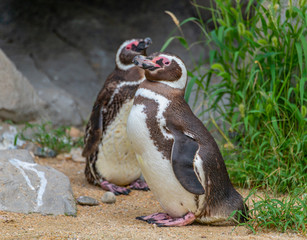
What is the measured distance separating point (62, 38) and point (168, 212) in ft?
17.1

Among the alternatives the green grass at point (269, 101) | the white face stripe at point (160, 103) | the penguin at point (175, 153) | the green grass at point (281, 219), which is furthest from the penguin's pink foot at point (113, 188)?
the green grass at point (281, 219)

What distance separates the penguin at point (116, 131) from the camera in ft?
14.1

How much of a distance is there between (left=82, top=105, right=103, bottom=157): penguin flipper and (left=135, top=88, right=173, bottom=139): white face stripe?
48.0 inches

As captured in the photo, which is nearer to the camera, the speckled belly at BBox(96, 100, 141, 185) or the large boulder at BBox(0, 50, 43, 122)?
the speckled belly at BBox(96, 100, 141, 185)

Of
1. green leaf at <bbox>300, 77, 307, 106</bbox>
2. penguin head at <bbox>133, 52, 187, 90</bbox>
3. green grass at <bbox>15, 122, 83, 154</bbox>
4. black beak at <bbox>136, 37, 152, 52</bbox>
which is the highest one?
penguin head at <bbox>133, 52, 187, 90</bbox>

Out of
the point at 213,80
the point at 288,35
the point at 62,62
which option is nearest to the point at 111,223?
the point at 288,35

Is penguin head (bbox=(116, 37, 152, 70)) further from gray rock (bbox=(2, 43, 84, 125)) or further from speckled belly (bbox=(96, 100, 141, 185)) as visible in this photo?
gray rock (bbox=(2, 43, 84, 125))

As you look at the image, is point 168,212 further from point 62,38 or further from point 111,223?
point 62,38

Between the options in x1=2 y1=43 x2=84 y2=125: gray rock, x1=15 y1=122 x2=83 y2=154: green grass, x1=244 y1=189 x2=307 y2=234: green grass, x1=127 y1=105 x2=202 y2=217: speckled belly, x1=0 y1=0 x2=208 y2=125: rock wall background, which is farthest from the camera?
x1=0 y1=0 x2=208 y2=125: rock wall background

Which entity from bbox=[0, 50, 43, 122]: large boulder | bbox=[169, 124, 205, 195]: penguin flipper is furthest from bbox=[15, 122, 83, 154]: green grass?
bbox=[169, 124, 205, 195]: penguin flipper

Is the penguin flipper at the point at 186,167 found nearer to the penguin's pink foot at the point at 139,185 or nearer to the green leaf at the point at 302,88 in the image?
the green leaf at the point at 302,88

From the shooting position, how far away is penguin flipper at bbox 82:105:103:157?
4371mm

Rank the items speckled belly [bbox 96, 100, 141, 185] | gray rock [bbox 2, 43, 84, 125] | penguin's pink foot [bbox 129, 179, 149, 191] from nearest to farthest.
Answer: speckled belly [bbox 96, 100, 141, 185] → penguin's pink foot [bbox 129, 179, 149, 191] → gray rock [bbox 2, 43, 84, 125]

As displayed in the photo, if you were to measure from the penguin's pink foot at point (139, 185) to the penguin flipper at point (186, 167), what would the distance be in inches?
60.8
